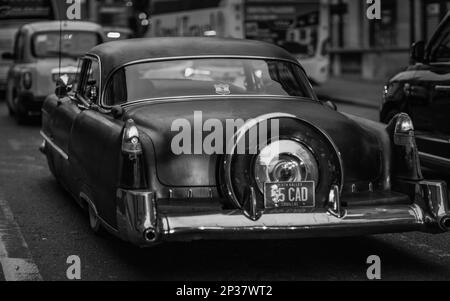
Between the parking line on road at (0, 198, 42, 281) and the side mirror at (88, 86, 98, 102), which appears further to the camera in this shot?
the side mirror at (88, 86, 98, 102)

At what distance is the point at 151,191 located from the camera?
5.58m

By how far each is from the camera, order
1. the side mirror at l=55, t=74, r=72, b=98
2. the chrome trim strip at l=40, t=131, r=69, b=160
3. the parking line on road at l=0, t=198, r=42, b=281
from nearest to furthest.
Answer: the parking line on road at l=0, t=198, r=42, b=281, the chrome trim strip at l=40, t=131, r=69, b=160, the side mirror at l=55, t=74, r=72, b=98

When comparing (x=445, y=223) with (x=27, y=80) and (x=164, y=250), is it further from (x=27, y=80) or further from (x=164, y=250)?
(x=27, y=80)

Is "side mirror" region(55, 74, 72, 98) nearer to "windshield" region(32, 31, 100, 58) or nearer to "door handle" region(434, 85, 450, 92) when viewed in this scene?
"door handle" region(434, 85, 450, 92)

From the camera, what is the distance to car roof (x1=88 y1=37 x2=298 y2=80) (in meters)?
7.25

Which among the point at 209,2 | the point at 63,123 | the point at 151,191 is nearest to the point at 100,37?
the point at 209,2

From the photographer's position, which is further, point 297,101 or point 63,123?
point 63,123

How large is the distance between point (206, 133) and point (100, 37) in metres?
11.2

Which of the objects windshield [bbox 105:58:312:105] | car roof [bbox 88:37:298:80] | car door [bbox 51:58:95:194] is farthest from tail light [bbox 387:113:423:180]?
car door [bbox 51:58:95:194]

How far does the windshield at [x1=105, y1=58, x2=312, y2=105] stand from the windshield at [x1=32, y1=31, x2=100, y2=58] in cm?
922
